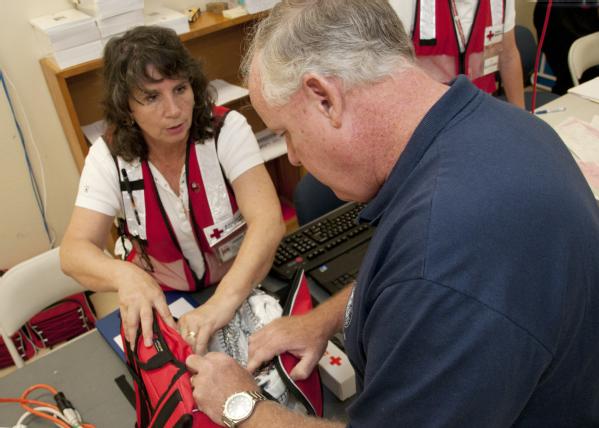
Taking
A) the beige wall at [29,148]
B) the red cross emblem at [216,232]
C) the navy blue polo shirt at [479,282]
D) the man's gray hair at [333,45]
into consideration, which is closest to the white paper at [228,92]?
the beige wall at [29,148]

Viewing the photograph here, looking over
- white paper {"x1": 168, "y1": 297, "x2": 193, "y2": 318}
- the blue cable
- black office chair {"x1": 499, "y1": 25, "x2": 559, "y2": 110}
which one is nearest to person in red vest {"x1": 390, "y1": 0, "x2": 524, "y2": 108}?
black office chair {"x1": 499, "y1": 25, "x2": 559, "y2": 110}

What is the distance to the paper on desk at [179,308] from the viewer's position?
54.8 inches

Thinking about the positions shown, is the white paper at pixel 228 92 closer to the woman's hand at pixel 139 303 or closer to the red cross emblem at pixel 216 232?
the red cross emblem at pixel 216 232

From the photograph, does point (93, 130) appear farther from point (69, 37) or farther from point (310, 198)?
point (310, 198)

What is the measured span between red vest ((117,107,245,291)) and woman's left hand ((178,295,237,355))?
1.06 ft

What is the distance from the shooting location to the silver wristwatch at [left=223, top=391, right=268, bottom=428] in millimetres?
953

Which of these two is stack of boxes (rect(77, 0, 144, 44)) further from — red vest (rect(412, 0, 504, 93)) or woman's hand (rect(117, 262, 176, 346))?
woman's hand (rect(117, 262, 176, 346))

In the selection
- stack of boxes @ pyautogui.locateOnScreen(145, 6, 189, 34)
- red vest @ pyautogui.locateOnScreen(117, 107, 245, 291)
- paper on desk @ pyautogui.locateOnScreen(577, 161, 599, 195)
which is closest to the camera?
red vest @ pyautogui.locateOnScreen(117, 107, 245, 291)

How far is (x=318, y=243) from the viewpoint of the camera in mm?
1575

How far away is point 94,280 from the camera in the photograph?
1475mm

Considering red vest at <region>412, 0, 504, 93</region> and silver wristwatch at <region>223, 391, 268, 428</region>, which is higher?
red vest at <region>412, 0, 504, 93</region>

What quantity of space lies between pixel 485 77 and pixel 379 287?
2.13 m

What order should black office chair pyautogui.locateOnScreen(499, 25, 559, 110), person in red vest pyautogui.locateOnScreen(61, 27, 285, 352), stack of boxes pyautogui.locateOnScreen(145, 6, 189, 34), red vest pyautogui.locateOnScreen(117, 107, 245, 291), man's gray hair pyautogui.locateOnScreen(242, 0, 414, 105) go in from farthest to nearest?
black office chair pyautogui.locateOnScreen(499, 25, 559, 110)
stack of boxes pyautogui.locateOnScreen(145, 6, 189, 34)
red vest pyautogui.locateOnScreen(117, 107, 245, 291)
person in red vest pyautogui.locateOnScreen(61, 27, 285, 352)
man's gray hair pyautogui.locateOnScreen(242, 0, 414, 105)

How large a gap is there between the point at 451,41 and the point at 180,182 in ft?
4.77
